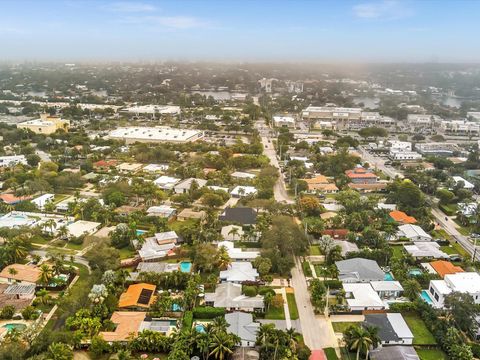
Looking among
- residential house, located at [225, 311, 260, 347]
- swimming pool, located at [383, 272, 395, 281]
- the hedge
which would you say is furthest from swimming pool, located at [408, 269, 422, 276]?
the hedge

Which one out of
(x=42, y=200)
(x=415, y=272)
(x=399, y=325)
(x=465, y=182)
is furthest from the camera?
(x=465, y=182)

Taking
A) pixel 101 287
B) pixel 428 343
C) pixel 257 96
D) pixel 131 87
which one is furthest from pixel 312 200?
pixel 131 87

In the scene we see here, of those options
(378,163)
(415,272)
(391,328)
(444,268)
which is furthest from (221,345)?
(378,163)

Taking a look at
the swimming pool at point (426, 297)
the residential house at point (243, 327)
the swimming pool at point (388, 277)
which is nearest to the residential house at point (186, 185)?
the residential house at point (243, 327)

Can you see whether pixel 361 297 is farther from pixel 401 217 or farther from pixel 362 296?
pixel 401 217

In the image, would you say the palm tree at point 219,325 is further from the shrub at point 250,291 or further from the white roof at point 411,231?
the white roof at point 411,231

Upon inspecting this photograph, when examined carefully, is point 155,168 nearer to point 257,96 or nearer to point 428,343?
point 428,343
